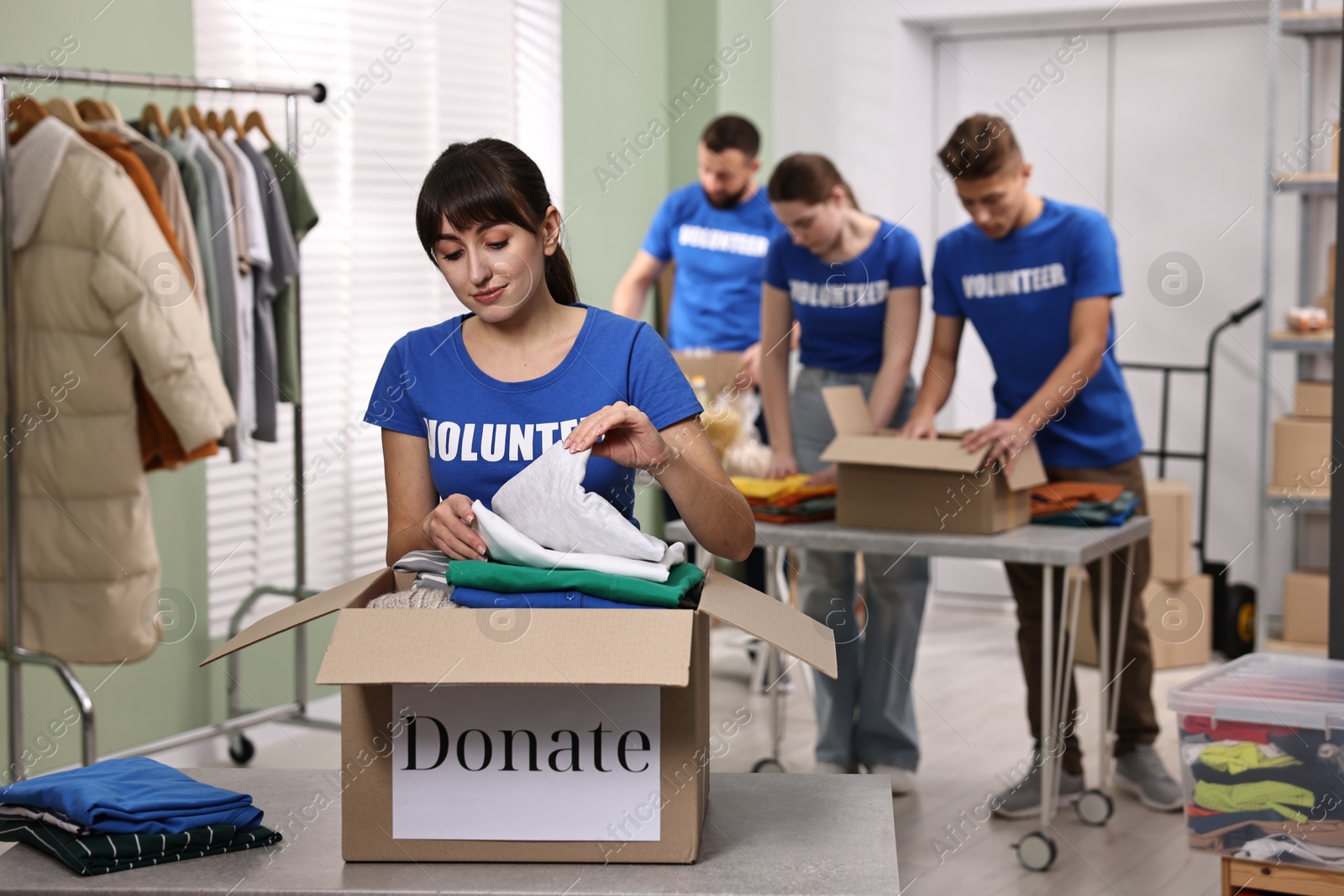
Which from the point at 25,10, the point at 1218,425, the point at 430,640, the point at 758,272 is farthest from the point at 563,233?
the point at 1218,425

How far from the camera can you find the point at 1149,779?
3.19m

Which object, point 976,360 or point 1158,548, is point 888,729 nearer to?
point 1158,548

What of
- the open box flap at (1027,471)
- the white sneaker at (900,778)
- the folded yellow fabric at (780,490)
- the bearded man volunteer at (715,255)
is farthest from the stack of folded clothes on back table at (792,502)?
the bearded man volunteer at (715,255)

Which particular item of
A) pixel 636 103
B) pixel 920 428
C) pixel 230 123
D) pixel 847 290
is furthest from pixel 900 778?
pixel 636 103

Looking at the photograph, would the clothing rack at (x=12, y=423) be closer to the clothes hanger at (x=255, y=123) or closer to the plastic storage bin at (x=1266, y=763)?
the clothes hanger at (x=255, y=123)

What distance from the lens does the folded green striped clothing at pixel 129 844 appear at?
1.26m

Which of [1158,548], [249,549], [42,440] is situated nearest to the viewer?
[42,440]

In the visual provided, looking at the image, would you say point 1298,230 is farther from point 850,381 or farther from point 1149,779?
point 1149,779

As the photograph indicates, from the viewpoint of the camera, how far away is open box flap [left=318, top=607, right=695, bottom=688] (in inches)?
45.4

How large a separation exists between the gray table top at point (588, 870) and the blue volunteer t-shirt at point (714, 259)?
9.83 ft

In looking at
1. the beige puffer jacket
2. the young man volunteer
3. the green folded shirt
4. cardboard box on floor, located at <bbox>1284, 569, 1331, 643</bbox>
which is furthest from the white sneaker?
the green folded shirt

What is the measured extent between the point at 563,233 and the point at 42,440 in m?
1.70

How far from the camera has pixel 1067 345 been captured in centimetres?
303

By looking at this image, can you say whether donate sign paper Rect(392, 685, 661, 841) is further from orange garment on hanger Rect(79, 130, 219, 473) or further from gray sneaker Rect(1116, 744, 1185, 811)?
gray sneaker Rect(1116, 744, 1185, 811)
